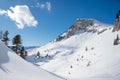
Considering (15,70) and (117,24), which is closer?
(15,70)

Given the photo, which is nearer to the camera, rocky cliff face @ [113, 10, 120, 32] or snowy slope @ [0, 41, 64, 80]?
snowy slope @ [0, 41, 64, 80]

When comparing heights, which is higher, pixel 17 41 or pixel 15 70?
pixel 17 41

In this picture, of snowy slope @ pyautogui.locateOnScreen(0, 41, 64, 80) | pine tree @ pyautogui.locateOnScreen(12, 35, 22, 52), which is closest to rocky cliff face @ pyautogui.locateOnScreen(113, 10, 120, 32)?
pine tree @ pyautogui.locateOnScreen(12, 35, 22, 52)

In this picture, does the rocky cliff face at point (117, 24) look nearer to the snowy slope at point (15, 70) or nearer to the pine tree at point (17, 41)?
the pine tree at point (17, 41)

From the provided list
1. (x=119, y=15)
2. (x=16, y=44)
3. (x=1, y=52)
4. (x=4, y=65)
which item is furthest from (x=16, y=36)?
(x=119, y=15)

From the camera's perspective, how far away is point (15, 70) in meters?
22.8

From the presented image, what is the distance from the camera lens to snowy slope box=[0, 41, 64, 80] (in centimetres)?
2095

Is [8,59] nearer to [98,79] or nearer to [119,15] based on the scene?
[98,79]

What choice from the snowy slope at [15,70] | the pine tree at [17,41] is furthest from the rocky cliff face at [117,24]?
the snowy slope at [15,70]

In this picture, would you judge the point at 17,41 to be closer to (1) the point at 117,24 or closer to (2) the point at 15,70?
(2) the point at 15,70

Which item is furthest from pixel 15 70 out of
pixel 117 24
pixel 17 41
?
pixel 117 24

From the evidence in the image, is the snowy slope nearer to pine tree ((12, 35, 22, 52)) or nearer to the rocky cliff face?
pine tree ((12, 35, 22, 52))

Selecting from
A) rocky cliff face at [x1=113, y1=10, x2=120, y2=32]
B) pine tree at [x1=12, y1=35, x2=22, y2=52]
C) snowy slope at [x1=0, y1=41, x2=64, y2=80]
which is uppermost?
rocky cliff face at [x1=113, y1=10, x2=120, y2=32]

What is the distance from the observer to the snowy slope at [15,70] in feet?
68.7
